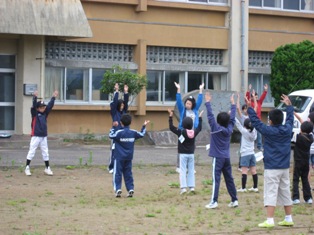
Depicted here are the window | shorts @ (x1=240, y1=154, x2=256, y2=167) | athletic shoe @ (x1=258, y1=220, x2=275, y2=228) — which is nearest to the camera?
athletic shoe @ (x1=258, y1=220, x2=275, y2=228)

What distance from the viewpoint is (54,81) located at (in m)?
29.1

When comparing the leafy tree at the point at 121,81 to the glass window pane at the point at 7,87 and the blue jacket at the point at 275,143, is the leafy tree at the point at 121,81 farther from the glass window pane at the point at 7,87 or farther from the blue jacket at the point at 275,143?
the blue jacket at the point at 275,143

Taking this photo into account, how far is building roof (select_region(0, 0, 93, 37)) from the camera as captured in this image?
2567 cm

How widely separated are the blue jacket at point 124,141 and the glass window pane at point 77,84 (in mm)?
14330

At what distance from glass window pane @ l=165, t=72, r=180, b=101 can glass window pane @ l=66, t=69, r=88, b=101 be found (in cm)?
345

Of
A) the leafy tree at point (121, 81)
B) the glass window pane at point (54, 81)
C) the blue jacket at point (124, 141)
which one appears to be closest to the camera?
the blue jacket at point (124, 141)

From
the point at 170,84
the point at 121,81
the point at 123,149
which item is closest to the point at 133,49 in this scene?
the point at 170,84

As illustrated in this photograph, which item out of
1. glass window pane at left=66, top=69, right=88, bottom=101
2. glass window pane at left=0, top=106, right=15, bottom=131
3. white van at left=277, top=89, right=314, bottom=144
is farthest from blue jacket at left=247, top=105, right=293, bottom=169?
glass window pane at left=66, top=69, right=88, bottom=101

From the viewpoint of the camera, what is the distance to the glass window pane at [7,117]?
92.4 feet

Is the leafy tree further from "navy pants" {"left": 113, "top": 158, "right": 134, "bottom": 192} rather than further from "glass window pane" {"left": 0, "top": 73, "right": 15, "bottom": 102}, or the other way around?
"navy pants" {"left": 113, "top": 158, "right": 134, "bottom": 192}

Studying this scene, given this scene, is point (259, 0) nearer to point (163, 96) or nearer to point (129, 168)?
point (163, 96)

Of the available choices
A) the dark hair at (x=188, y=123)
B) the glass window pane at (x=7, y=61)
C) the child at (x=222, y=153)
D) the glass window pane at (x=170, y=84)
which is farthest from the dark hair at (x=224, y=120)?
the glass window pane at (x=170, y=84)

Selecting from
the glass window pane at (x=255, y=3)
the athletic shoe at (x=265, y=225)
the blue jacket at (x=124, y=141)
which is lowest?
the athletic shoe at (x=265, y=225)

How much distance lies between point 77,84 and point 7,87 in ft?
8.90
